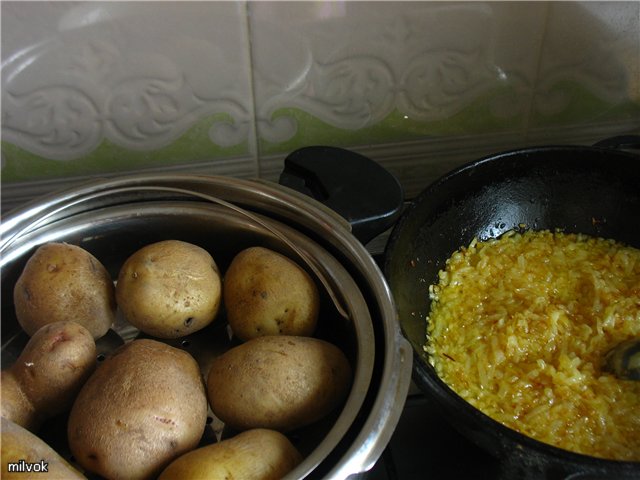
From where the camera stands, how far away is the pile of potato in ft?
1.49

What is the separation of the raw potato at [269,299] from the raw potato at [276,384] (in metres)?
0.03

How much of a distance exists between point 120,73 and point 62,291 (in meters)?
0.23

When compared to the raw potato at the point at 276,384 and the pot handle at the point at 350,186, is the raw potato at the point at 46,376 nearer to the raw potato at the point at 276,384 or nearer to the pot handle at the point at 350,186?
the raw potato at the point at 276,384

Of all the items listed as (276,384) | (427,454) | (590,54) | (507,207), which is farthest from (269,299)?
(590,54)

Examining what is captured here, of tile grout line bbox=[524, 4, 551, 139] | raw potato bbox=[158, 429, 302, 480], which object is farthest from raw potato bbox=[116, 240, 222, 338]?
tile grout line bbox=[524, 4, 551, 139]

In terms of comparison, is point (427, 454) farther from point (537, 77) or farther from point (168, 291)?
point (537, 77)

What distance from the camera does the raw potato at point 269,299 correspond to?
55 centimetres

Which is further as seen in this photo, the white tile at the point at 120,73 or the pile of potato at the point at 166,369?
the white tile at the point at 120,73

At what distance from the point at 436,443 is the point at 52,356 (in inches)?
13.5

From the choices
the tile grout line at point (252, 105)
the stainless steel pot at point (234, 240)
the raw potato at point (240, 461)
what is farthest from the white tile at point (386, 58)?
the raw potato at point (240, 461)

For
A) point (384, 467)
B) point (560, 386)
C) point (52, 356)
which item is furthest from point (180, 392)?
point (560, 386)

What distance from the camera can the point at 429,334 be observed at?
2.15 feet

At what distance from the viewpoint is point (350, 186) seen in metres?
0.62

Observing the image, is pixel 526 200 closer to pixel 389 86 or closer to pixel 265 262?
pixel 389 86
